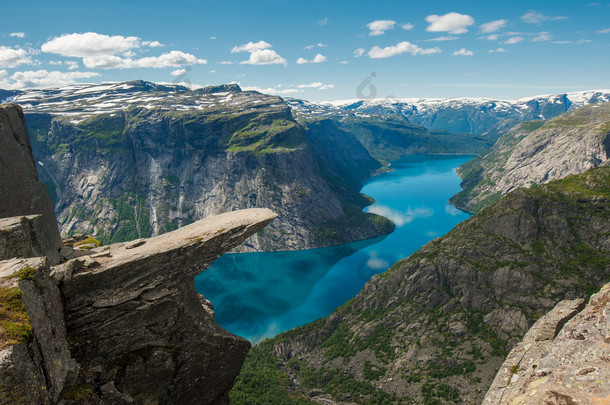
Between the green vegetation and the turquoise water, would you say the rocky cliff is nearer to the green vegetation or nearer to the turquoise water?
the green vegetation

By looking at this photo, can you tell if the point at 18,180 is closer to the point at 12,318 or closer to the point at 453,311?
the point at 12,318

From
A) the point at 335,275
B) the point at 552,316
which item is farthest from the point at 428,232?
the point at 552,316

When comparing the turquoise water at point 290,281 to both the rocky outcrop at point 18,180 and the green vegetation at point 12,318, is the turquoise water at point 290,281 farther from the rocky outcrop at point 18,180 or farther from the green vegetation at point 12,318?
the green vegetation at point 12,318

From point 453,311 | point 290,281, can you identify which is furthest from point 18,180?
point 290,281

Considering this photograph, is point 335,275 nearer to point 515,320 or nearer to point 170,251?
point 515,320

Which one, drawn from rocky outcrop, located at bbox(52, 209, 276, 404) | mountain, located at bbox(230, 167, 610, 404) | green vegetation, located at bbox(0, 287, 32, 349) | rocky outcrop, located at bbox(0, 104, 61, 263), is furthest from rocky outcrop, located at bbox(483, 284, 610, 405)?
mountain, located at bbox(230, 167, 610, 404)
